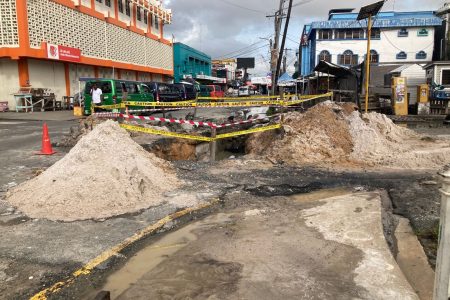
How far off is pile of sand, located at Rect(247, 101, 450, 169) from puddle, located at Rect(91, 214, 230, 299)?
441cm

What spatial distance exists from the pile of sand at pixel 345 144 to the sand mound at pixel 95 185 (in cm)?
364

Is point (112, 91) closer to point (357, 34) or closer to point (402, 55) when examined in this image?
point (357, 34)

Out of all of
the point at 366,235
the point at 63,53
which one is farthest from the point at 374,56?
the point at 366,235

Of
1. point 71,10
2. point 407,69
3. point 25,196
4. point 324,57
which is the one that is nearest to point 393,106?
point 407,69

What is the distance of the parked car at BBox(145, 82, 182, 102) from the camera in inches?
997

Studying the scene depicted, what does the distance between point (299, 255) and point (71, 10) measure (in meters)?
31.0

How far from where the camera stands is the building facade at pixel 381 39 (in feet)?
159

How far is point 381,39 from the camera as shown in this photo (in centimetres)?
4956

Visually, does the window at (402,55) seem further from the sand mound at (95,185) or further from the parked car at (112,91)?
the sand mound at (95,185)

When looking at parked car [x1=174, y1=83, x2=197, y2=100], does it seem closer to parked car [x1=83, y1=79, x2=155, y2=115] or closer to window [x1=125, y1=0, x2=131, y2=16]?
parked car [x1=83, y1=79, x2=155, y2=115]

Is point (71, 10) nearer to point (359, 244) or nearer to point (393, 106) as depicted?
point (393, 106)

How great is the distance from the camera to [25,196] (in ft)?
20.5

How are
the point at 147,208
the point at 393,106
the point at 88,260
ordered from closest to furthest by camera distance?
the point at 88,260, the point at 147,208, the point at 393,106

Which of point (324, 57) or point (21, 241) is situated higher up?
point (324, 57)
